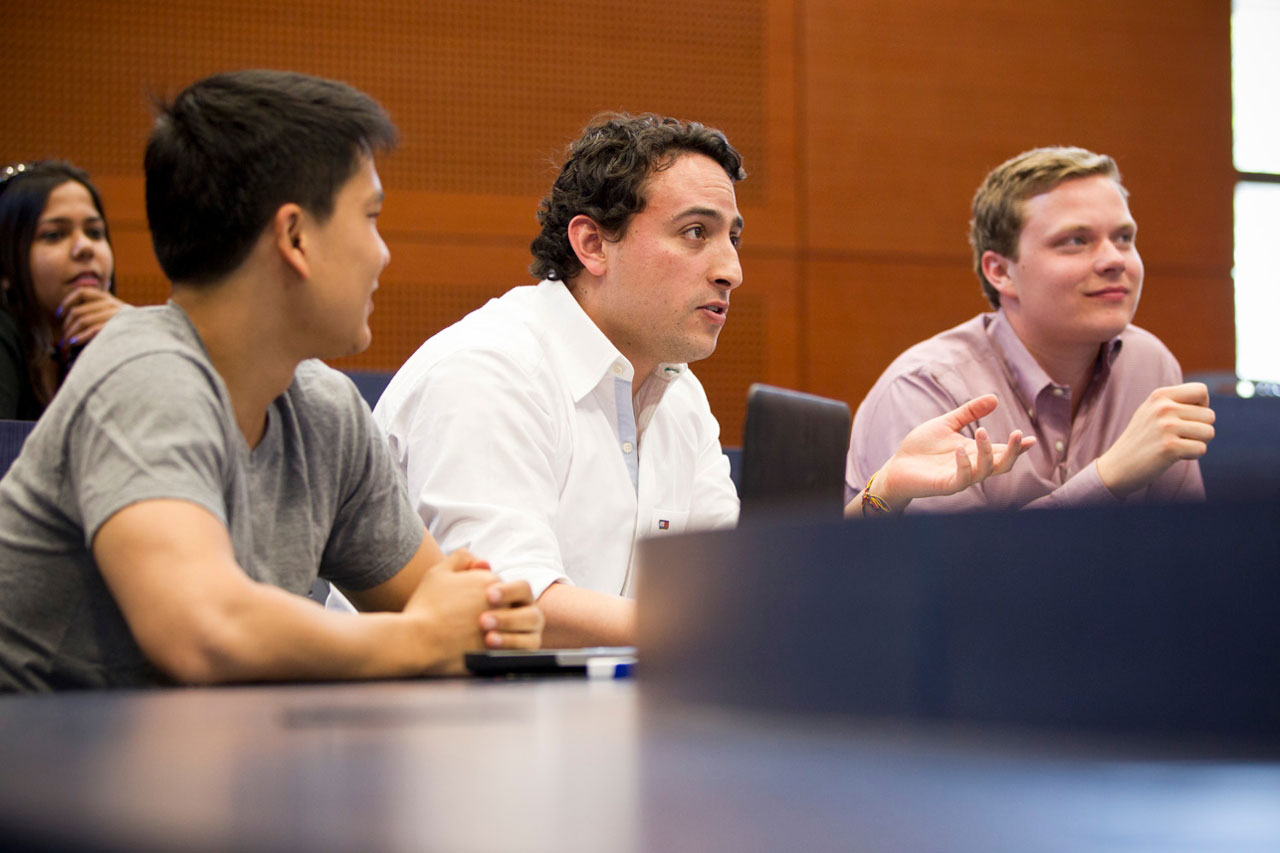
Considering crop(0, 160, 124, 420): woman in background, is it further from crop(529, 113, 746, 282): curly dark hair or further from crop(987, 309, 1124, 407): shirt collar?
crop(987, 309, 1124, 407): shirt collar

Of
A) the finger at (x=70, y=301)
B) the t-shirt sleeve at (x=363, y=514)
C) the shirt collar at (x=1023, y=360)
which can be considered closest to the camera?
the t-shirt sleeve at (x=363, y=514)

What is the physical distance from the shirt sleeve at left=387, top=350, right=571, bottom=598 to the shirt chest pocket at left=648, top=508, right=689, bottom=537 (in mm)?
195

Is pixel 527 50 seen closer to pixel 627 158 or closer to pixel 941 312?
pixel 941 312

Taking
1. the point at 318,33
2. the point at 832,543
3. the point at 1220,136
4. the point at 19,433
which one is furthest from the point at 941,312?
the point at 832,543

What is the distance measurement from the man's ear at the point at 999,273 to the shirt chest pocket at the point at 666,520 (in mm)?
910

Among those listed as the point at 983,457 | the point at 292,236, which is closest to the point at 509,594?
the point at 292,236

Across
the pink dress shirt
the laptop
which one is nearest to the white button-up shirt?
the laptop

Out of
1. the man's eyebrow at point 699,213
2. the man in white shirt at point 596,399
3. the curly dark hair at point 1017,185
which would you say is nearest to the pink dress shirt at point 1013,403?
the curly dark hair at point 1017,185

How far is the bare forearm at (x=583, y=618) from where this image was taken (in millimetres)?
1567

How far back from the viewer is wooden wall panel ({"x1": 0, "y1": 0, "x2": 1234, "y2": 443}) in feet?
12.9

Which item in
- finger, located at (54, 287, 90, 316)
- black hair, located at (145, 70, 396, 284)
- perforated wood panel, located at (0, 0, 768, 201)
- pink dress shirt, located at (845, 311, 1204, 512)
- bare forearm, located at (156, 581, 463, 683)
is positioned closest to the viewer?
bare forearm, located at (156, 581, 463, 683)

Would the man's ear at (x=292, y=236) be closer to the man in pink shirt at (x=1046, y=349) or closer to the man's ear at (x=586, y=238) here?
the man's ear at (x=586, y=238)

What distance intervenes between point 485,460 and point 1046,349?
125 cm

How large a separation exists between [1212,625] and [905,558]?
92mm
